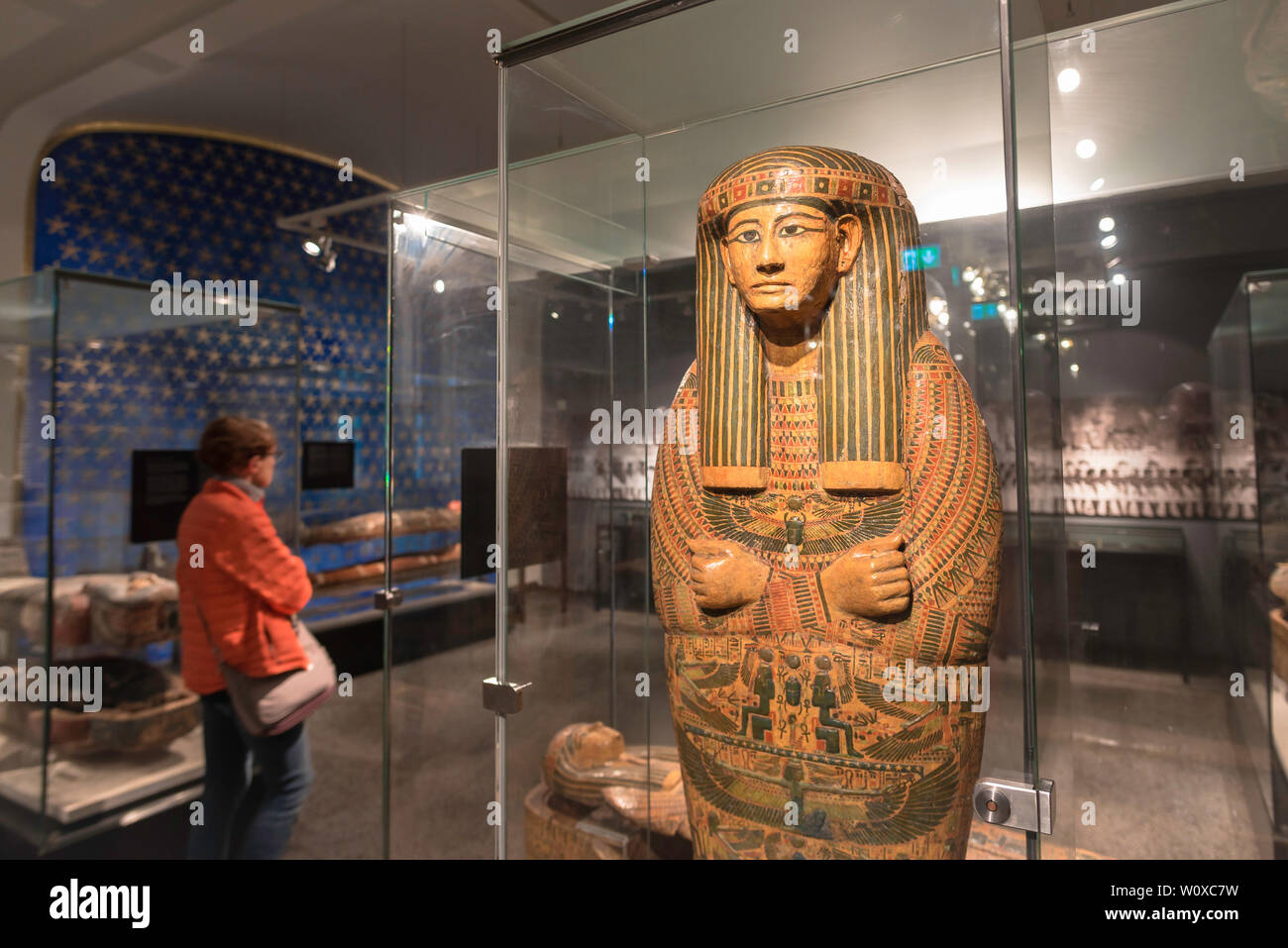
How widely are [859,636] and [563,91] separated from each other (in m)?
1.88

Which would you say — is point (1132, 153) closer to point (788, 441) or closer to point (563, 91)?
point (788, 441)

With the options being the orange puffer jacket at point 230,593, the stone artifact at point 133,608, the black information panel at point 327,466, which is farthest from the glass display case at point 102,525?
the black information panel at point 327,466

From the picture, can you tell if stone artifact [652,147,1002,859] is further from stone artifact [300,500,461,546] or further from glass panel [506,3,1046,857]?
stone artifact [300,500,461,546]

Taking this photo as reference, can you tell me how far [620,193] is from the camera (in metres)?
2.28

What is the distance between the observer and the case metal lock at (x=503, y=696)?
2.12 meters

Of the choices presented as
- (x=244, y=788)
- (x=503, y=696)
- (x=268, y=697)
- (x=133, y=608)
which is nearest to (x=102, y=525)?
(x=133, y=608)

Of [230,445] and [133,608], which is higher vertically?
[230,445]

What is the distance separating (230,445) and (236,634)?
0.80m

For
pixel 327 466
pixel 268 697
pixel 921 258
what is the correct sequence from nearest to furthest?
pixel 921 258 → pixel 268 697 → pixel 327 466

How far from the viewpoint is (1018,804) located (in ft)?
4.83

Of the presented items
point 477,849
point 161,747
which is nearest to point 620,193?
point 477,849

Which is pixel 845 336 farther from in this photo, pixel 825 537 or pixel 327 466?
pixel 327 466

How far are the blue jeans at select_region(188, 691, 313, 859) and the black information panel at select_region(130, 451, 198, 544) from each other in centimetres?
111

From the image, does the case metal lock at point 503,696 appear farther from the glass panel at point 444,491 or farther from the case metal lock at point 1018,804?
the case metal lock at point 1018,804
